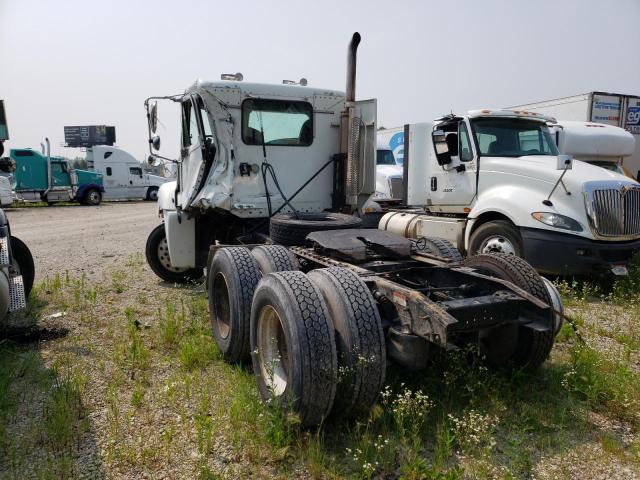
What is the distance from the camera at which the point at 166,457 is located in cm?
290

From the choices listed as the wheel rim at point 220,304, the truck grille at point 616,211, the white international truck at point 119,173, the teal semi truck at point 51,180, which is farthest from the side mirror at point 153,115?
the white international truck at point 119,173

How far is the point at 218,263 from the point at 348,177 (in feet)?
8.06

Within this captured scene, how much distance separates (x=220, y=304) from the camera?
15.3ft

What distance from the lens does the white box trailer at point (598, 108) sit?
12.2 meters

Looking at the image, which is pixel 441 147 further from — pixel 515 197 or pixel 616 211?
pixel 616 211

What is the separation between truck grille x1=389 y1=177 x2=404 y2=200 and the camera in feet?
40.6

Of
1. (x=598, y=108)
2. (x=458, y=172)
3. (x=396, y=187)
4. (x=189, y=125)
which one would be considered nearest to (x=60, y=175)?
(x=396, y=187)

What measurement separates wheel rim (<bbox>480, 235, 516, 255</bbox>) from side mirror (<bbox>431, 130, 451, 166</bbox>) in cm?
174

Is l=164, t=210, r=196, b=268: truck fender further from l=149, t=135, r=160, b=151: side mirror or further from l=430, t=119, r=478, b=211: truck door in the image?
l=430, t=119, r=478, b=211: truck door

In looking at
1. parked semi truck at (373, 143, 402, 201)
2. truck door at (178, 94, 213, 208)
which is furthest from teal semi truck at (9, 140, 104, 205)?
truck door at (178, 94, 213, 208)

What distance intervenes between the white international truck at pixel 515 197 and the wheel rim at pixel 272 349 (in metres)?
4.54

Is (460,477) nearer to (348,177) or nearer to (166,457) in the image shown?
(166,457)

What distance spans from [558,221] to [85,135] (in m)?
65.5

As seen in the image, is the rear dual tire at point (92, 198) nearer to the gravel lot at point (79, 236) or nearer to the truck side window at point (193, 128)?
the gravel lot at point (79, 236)
